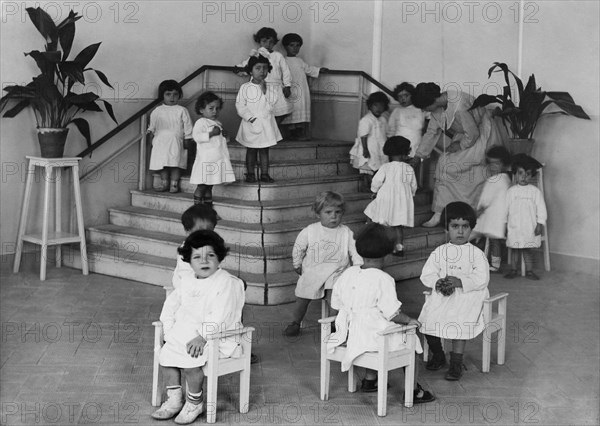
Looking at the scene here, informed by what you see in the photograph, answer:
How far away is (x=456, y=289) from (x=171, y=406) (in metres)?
1.79

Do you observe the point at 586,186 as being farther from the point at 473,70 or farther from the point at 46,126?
the point at 46,126

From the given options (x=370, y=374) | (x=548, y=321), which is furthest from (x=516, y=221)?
(x=370, y=374)

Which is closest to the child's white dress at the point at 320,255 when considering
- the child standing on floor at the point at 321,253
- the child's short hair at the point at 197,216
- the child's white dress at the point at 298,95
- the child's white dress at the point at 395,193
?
the child standing on floor at the point at 321,253

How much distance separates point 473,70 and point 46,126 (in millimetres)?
4255

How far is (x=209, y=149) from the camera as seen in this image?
812 cm

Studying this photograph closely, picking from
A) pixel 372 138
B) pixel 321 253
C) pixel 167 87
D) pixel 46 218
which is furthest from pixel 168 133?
pixel 321 253

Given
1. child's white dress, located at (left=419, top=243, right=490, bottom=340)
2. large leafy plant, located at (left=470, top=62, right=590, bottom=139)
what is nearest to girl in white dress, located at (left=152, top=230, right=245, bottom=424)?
child's white dress, located at (left=419, top=243, right=490, bottom=340)

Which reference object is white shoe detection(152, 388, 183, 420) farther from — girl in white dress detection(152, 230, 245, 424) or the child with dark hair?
the child with dark hair

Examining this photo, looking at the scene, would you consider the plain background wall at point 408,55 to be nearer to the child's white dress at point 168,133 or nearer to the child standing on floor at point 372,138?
the child's white dress at point 168,133

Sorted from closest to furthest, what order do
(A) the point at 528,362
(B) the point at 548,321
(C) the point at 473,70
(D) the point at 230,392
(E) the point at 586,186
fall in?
(D) the point at 230,392 < (A) the point at 528,362 < (B) the point at 548,321 < (E) the point at 586,186 < (C) the point at 473,70

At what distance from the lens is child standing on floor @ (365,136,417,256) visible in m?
8.10

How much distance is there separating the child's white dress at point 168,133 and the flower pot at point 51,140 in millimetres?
978

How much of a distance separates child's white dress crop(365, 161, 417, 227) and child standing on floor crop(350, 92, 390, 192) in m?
0.93

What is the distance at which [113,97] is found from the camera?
8859 mm
